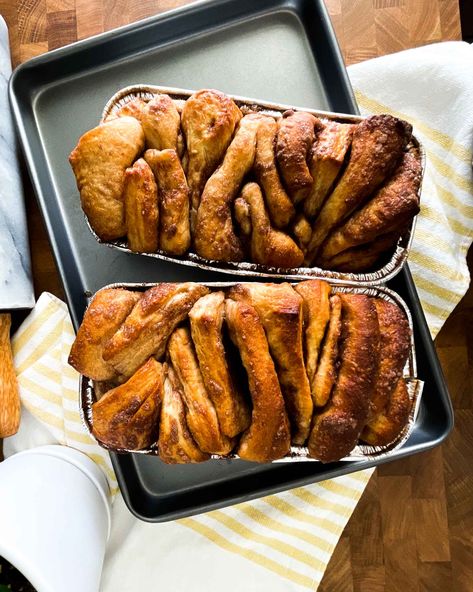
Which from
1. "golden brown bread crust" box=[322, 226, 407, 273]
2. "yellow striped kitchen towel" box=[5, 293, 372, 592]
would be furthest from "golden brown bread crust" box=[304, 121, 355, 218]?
"yellow striped kitchen towel" box=[5, 293, 372, 592]

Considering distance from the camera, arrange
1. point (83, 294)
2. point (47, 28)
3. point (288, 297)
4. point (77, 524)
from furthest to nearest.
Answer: point (47, 28), point (83, 294), point (77, 524), point (288, 297)

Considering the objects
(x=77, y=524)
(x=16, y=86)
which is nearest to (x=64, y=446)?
(x=77, y=524)

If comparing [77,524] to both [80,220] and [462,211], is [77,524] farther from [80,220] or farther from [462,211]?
[462,211]

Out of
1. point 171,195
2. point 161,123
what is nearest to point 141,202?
point 171,195

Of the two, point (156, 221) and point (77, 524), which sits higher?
point (156, 221)

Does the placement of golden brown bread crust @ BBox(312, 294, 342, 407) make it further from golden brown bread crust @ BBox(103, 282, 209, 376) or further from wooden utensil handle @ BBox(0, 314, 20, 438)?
wooden utensil handle @ BBox(0, 314, 20, 438)

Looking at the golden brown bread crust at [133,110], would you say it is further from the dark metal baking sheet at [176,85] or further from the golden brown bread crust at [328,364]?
the golden brown bread crust at [328,364]

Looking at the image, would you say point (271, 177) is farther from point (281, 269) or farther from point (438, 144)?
point (438, 144)
